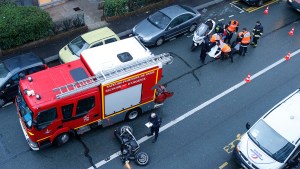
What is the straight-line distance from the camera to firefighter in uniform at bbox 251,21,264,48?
60.4 ft

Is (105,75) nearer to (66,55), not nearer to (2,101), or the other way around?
(66,55)

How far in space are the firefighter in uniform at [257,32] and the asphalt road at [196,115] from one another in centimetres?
46

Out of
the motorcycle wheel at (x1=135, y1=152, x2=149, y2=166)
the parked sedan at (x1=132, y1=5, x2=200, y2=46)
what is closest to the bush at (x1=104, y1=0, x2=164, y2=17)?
the parked sedan at (x1=132, y1=5, x2=200, y2=46)

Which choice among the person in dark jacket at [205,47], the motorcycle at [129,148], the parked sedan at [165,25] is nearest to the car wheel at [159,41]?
the parked sedan at [165,25]

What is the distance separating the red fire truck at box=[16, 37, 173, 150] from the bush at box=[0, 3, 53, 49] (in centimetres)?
493

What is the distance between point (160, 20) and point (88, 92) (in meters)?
7.69

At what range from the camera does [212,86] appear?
16.6 m

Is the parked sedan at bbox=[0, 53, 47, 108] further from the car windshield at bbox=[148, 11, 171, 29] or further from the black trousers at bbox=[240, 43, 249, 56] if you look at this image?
the black trousers at bbox=[240, 43, 249, 56]

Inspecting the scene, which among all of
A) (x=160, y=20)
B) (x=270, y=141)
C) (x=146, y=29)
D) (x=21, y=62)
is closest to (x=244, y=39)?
(x=160, y=20)

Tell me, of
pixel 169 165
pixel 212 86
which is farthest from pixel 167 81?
pixel 169 165

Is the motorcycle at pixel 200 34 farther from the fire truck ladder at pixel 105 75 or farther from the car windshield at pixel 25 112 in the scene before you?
the car windshield at pixel 25 112

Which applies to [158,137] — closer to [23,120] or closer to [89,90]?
[89,90]

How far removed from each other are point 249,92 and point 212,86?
167cm

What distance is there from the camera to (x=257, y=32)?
60.7ft
